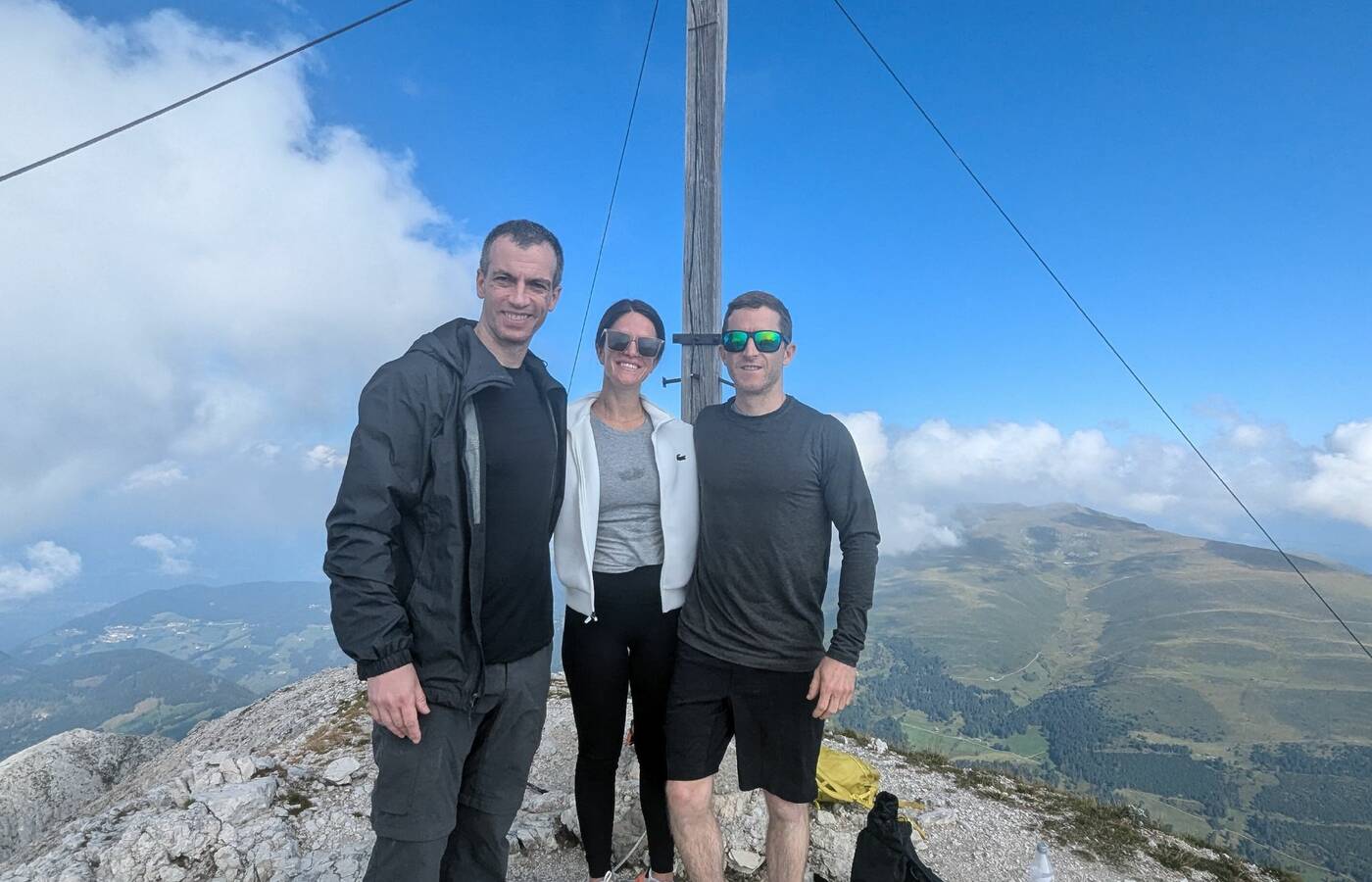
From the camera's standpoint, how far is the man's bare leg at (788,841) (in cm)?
358

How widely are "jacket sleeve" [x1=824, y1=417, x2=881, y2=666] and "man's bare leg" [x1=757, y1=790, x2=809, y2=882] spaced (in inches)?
36.9

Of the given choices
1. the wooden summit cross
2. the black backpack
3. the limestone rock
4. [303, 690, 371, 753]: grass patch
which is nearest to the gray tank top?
the black backpack

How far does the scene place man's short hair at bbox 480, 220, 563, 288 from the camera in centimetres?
308

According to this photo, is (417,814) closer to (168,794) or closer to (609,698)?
(609,698)

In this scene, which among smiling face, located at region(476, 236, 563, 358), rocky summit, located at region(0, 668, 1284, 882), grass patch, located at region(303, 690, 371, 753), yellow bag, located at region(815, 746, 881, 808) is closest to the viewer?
smiling face, located at region(476, 236, 563, 358)

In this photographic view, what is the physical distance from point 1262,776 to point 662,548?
162655mm

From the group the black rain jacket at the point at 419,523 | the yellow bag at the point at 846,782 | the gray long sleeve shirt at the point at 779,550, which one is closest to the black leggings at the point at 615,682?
A: the gray long sleeve shirt at the point at 779,550

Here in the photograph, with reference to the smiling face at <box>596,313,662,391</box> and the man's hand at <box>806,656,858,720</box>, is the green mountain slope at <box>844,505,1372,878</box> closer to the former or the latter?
the man's hand at <box>806,656,858,720</box>

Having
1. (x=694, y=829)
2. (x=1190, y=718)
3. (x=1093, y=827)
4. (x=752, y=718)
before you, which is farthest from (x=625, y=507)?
(x=1190, y=718)

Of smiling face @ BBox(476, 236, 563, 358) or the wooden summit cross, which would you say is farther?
the wooden summit cross

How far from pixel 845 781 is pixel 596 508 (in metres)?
3.92

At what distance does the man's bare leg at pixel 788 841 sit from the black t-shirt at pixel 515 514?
1704 millimetres

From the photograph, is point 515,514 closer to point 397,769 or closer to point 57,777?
point 397,769

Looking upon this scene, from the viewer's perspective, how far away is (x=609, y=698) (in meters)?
3.54
